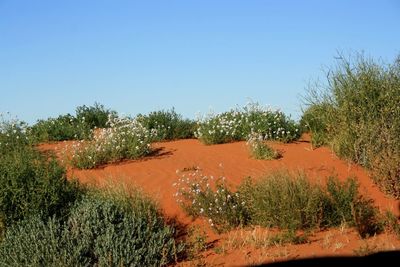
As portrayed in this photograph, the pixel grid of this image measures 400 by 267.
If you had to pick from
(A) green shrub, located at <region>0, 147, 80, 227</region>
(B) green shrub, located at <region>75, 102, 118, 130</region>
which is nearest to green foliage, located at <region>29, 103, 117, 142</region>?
(B) green shrub, located at <region>75, 102, 118, 130</region>

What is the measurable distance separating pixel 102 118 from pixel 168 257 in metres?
11.6

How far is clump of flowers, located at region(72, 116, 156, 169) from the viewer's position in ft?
38.5

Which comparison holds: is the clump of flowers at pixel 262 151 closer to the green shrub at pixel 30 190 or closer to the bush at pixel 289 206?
the bush at pixel 289 206

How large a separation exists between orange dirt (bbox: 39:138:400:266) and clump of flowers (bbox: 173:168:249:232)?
0.17m

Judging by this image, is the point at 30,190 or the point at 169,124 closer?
the point at 30,190

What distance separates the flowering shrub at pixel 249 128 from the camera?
14414 mm

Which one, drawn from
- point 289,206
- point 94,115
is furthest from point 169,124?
point 289,206

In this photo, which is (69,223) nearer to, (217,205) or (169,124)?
(217,205)

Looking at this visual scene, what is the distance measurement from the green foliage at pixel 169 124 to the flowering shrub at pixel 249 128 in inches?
48.4

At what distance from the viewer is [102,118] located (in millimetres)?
17938

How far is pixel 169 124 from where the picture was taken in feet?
55.1

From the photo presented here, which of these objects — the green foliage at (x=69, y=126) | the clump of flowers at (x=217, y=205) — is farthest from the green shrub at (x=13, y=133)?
the clump of flowers at (x=217, y=205)

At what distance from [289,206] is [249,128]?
23.5 ft

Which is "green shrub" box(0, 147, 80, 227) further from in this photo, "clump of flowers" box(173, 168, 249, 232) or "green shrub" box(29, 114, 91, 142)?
"green shrub" box(29, 114, 91, 142)
